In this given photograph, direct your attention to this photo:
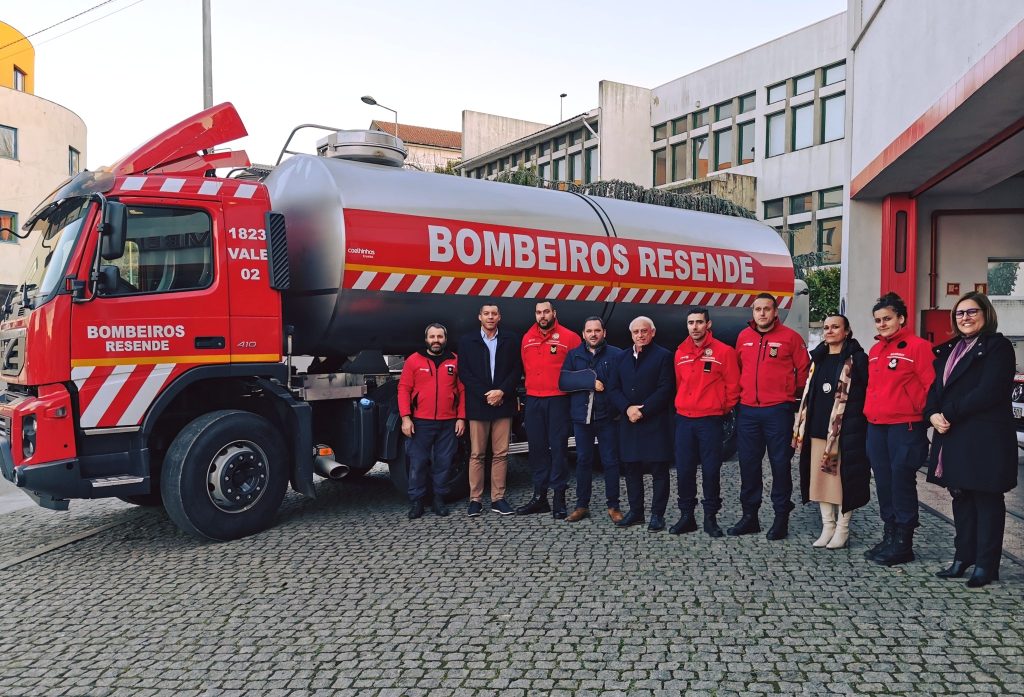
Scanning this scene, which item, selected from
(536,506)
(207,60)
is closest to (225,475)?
(536,506)

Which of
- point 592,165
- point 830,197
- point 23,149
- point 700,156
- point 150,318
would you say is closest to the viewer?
point 150,318

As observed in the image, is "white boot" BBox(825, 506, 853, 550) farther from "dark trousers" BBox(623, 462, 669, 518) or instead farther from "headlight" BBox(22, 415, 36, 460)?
"headlight" BBox(22, 415, 36, 460)

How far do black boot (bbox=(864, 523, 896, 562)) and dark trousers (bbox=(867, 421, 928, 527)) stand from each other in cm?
4

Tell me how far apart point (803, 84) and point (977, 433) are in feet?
84.3

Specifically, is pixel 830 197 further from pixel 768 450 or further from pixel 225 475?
pixel 225 475

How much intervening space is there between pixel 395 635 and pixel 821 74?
27.2 metres

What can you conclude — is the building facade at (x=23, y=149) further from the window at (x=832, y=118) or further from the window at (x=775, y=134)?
the window at (x=832, y=118)

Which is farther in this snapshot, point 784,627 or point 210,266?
point 210,266

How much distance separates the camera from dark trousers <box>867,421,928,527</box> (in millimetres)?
5148

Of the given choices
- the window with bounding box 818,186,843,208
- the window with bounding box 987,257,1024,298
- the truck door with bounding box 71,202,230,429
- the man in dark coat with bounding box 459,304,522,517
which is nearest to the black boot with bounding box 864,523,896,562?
the man in dark coat with bounding box 459,304,522,517

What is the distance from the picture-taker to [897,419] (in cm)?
520

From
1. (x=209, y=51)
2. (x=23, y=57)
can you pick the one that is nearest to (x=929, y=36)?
(x=209, y=51)

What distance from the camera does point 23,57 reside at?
A: 110 ft

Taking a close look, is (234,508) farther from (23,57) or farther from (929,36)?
(23,57)
